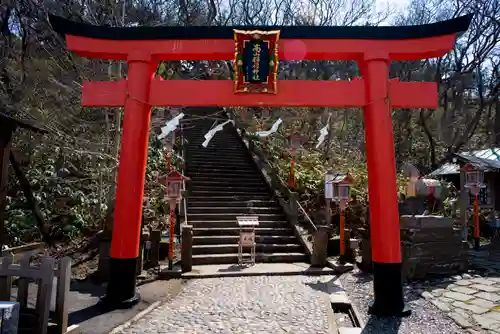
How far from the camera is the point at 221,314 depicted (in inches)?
223

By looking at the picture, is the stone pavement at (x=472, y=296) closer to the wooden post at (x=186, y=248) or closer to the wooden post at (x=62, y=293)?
the wooden post at (x=186, y=248)

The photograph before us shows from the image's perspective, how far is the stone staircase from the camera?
32.2 feet

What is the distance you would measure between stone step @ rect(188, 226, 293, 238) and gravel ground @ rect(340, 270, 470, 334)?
12.5 ft

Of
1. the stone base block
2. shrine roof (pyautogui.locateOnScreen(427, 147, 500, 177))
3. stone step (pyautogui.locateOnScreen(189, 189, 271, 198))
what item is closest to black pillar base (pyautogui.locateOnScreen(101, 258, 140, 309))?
the stone base block

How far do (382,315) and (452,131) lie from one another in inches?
799

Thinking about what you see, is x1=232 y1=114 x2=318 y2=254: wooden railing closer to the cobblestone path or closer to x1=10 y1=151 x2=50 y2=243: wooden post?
the cobblestone path

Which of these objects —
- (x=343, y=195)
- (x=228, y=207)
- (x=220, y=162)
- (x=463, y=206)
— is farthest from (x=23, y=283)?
(x=463, y=206)

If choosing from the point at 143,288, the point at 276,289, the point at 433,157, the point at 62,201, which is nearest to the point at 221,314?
the point at 276,289

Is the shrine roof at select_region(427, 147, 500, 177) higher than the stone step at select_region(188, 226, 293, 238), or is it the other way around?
the shrine roof at select_region(427, 147, 500, 177)

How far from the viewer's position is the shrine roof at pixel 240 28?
6.24 meters

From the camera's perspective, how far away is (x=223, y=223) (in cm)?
1107

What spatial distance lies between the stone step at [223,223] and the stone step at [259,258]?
147 cm

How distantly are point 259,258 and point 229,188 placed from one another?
4333 mm

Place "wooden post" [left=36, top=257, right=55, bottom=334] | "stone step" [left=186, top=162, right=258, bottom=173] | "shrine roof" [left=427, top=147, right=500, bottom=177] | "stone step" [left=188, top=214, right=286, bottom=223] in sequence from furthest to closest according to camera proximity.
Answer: "stone step" [left=186, top=162, right=258, bottom=173] < "shrine roof" [left=427, top=147, right=500, bottom=177] < "stone step" [left=188, top=214, right=286, bottom=223] < "wooden post" [left=36, top=257, right=55, bottom=334]
